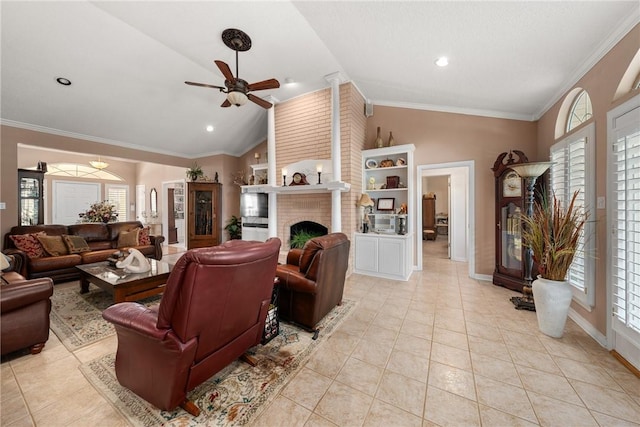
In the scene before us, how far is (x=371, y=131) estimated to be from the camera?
198 inches

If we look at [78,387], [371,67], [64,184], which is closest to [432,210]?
[371,67]

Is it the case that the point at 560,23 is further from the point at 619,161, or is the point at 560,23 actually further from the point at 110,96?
the point at 110,96

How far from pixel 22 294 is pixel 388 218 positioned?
484 cm

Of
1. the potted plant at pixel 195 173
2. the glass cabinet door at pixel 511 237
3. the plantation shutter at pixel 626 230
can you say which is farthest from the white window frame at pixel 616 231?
the potted plant at pixel 195 173

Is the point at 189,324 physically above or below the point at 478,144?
below

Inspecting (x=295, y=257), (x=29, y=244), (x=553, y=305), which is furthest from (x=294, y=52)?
(x=29, y=244)

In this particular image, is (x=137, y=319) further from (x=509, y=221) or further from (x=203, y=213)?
(x=203, y=213)

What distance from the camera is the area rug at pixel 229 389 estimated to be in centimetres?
144

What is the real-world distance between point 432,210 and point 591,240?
596cm

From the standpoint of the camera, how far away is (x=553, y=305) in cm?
229

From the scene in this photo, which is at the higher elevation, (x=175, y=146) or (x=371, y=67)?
(x=371, y=67)

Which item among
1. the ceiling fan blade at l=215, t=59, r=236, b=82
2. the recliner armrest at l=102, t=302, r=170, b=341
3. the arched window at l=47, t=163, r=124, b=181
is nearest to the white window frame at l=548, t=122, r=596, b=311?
the recliner armrest at l=102, t=302, r=170, b=341

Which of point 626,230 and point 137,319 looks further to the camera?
point 626,230

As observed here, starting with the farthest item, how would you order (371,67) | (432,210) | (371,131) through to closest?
(432,210) < (371,131) < (371,67)
